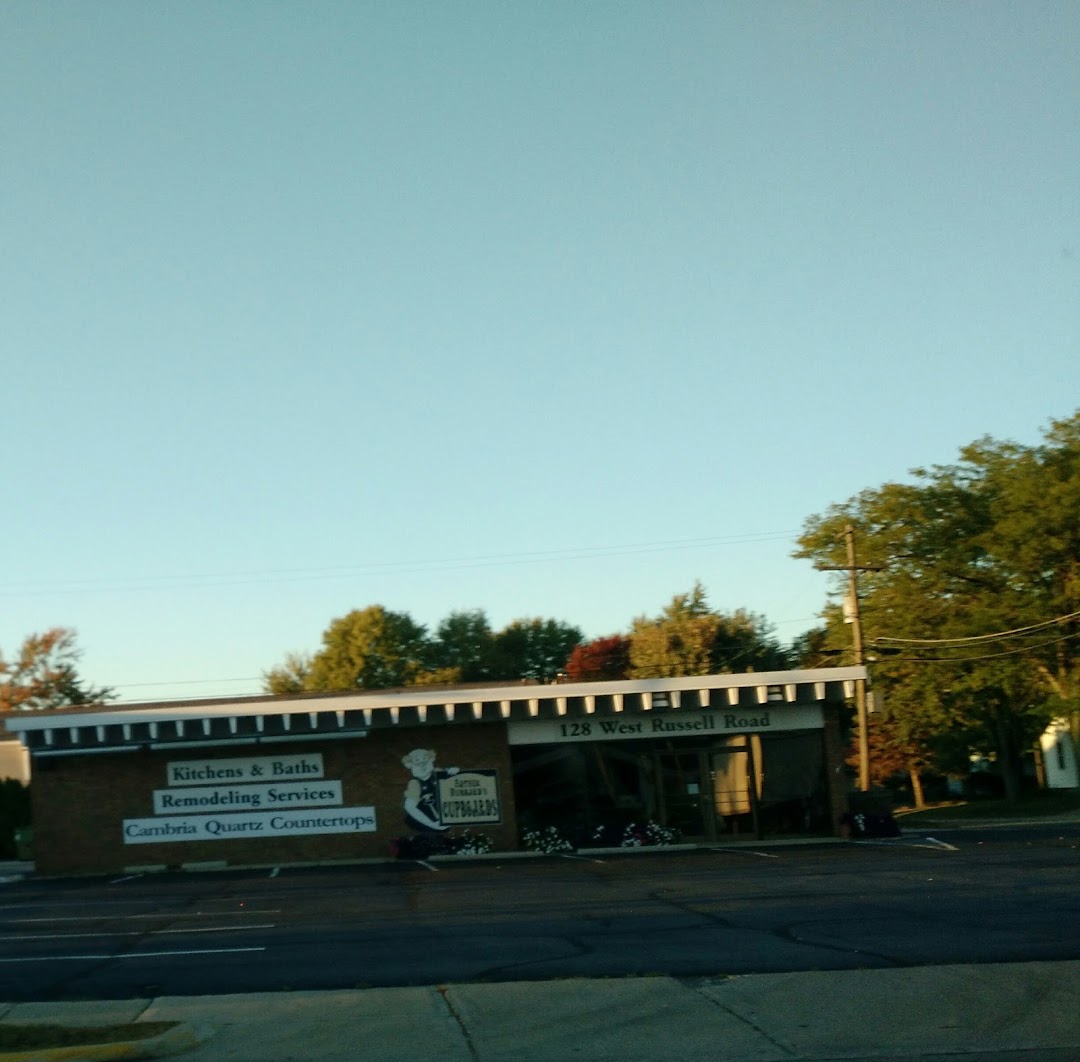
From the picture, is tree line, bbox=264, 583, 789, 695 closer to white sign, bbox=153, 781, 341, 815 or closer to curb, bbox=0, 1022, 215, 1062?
white sign, bbox=153, 781, 341, 815

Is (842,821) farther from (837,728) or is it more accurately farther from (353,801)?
(353,801)

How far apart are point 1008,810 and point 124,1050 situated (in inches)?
1763

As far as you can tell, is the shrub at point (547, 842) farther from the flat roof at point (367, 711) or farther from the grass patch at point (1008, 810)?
the grass patch at point (1008, 810)

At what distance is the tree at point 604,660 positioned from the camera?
2901 inches

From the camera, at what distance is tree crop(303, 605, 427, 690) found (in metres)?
85.4

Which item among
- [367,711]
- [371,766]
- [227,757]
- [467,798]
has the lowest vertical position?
[467,798]

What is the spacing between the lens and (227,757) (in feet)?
96.5

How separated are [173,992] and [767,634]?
190 ft

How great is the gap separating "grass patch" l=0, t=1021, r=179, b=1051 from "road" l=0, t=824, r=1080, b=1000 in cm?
171

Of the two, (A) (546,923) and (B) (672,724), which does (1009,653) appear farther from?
(A) (546,923)

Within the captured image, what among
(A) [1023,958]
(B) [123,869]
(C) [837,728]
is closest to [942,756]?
(C) [837,728]

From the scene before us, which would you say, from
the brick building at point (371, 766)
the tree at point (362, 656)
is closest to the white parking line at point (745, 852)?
the brick building at point (371, 766)

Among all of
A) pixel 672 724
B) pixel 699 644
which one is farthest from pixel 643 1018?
pixel 699 644

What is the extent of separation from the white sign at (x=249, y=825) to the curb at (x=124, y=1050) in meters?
20.7
